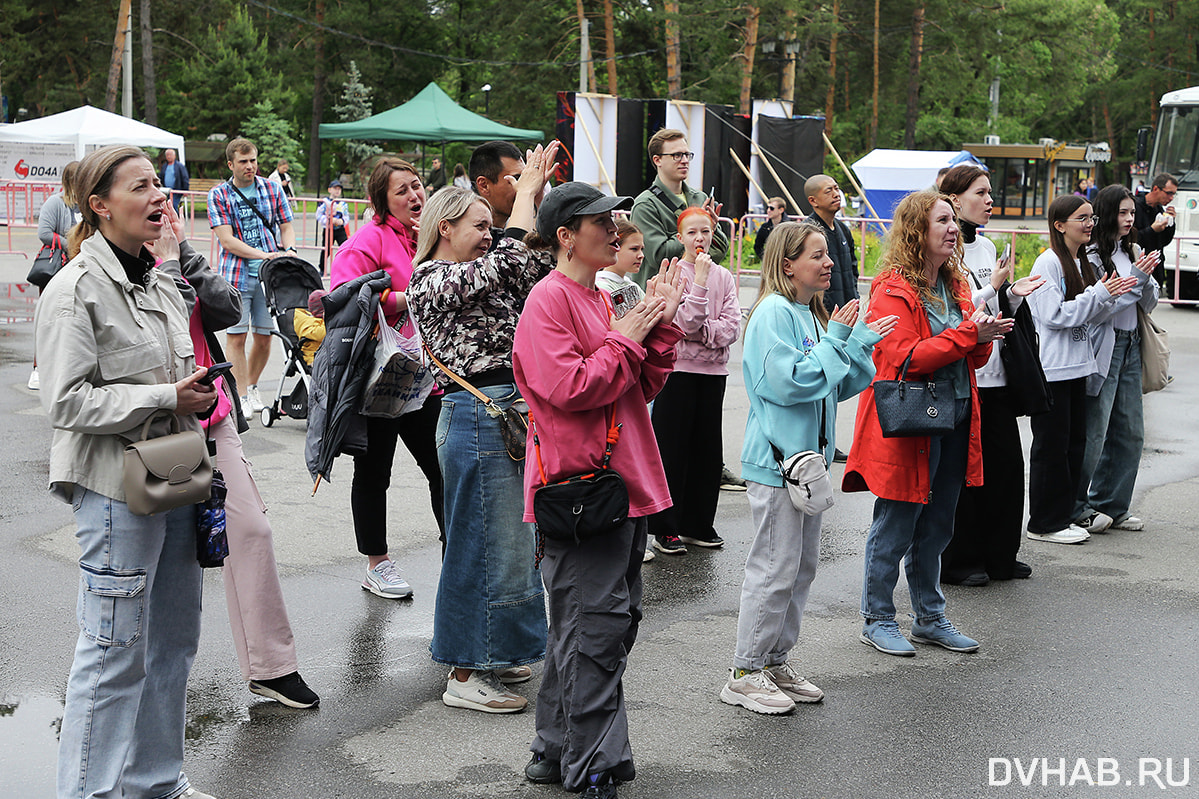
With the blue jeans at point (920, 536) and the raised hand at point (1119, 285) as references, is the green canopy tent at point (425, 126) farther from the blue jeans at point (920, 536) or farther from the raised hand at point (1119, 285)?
the blue jeans at point (920, 536)

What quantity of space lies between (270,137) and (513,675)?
151 ft

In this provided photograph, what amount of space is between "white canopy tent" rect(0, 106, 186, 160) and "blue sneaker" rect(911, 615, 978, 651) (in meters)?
26.9

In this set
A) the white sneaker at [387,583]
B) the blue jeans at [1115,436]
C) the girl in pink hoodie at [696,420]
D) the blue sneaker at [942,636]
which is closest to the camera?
the blue sneaker at [942,636]

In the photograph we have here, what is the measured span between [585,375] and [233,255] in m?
6.55

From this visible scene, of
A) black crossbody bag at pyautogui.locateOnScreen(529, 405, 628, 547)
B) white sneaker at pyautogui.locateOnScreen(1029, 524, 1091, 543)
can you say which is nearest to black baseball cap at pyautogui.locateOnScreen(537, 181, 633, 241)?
black crossbody bag at pyautogui.locateOnScreen(529, 405, 628, 547)

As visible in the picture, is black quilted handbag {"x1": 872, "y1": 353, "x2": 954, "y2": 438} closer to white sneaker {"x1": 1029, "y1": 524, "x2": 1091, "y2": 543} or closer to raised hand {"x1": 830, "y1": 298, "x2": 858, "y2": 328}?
raised hand {"x1": 830, "y1": 298, "x2": 858, "y2": 328}

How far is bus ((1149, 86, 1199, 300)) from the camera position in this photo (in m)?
19.8

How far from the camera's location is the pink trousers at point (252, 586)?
4.39m

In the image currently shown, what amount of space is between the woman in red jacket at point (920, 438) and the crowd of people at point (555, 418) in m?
0.01

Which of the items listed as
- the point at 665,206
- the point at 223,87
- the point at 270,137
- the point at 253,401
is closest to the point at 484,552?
the point at 665,206

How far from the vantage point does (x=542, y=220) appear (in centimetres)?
389

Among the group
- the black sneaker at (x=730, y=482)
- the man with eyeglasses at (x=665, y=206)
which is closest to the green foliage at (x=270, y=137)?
the black sneaker at (x=730, y=482)

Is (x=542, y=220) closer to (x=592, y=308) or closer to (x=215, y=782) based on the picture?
(x=592, y=308)

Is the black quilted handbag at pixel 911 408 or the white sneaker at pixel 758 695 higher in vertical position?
the black quilted handbag at pixel 911 408
